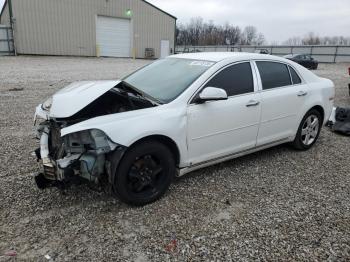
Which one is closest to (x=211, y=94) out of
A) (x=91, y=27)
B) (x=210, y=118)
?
(x=210, y=118)

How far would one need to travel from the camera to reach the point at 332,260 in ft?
9.11

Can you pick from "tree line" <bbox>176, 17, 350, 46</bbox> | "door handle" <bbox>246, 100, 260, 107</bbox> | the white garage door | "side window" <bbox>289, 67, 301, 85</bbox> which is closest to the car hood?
"door handle" <bbox>246, 100, 260, 107</bbox>

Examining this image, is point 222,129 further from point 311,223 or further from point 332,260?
point 332,260

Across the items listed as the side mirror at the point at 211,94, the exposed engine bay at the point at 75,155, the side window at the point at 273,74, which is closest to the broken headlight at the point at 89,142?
the exposed engine bay at the point at 75,155

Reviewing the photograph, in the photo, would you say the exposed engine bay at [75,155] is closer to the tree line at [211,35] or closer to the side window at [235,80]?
the side window at [235,80]

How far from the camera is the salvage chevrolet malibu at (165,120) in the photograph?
10.4ft

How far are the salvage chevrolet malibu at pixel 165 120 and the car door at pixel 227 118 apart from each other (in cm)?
1

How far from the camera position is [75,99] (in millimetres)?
3424

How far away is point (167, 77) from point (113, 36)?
27589 millimetres

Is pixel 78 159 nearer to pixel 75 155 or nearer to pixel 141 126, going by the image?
pixel 75 155

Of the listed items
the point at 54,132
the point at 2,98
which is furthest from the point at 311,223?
the point at 2,98

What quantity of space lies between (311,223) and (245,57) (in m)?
2.25

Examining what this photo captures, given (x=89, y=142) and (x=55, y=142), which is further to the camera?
(x=55, y=142)

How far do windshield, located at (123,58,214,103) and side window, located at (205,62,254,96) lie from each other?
199mm
